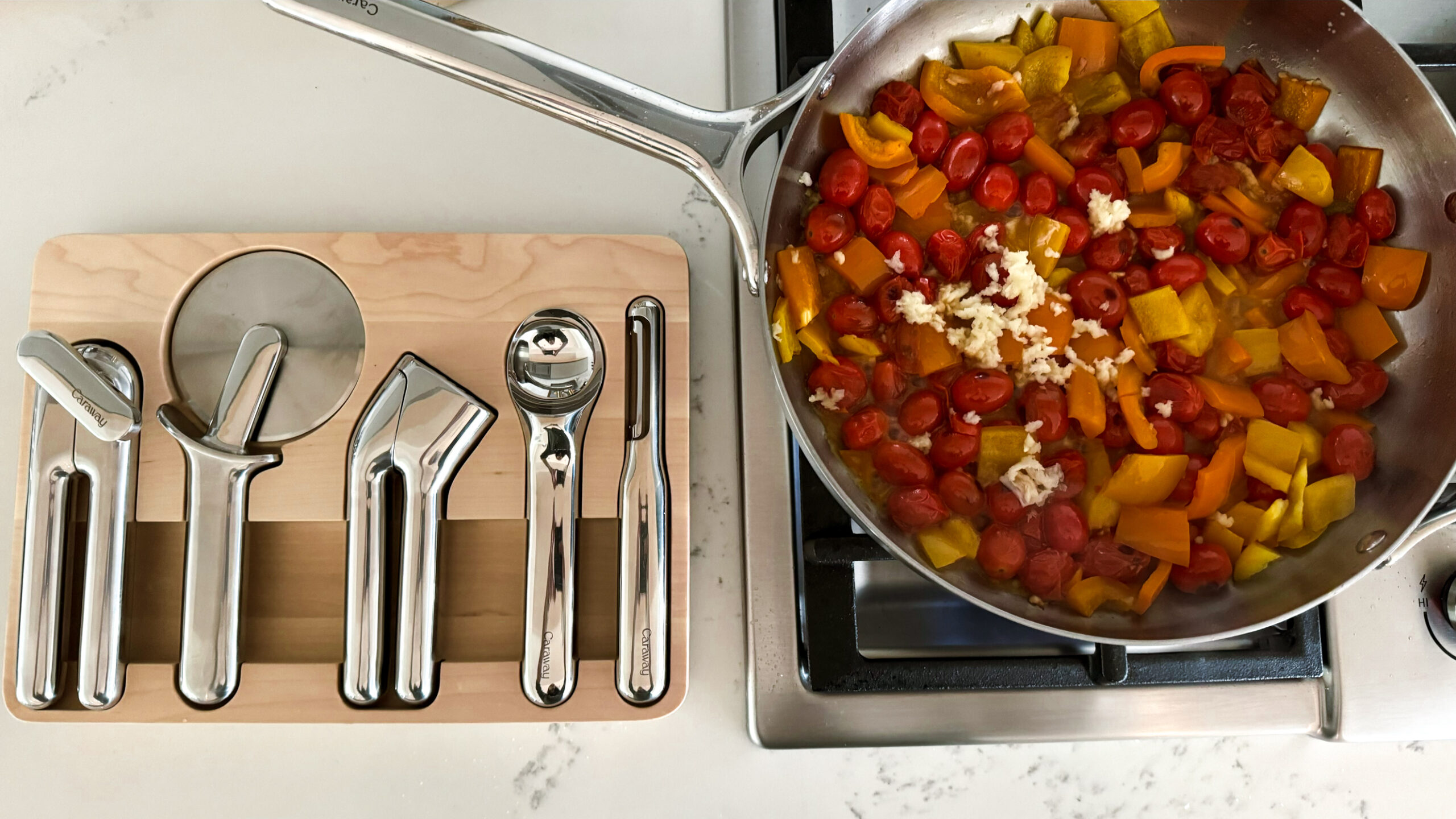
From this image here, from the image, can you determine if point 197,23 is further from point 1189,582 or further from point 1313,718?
point 1313,718

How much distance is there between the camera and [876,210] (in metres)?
0.61

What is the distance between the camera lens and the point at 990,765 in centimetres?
67

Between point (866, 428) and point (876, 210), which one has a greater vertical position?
point (876, 210)

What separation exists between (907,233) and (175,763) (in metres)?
0.70

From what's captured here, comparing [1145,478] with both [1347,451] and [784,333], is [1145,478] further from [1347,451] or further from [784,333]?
[784,333]

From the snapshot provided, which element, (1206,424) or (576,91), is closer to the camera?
(576,91)

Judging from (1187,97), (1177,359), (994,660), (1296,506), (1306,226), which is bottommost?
(994,660)

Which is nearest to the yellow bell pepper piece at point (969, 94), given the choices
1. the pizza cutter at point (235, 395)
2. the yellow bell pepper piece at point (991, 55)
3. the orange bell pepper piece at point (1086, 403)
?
the yellow bell pepper piece at point (991, 55)

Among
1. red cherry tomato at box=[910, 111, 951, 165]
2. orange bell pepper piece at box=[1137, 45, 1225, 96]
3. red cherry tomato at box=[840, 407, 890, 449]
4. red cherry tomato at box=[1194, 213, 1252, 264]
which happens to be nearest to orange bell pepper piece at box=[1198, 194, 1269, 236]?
red cherry tomato at box=[1194, 213, 1252, 264]

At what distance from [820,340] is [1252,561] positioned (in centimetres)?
36

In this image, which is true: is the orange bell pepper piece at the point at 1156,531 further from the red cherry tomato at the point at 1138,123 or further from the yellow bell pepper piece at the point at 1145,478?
the red cherry tomato at the point at 1138,123

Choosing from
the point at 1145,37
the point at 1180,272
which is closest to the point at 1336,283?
the point at 1180,272

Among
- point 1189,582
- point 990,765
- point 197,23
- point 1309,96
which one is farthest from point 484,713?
point 1309,96

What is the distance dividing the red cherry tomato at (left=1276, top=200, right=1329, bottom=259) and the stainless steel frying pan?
10 cm
